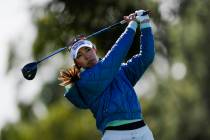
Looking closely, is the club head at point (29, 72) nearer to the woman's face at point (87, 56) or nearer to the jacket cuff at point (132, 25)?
the woman's face at point (87, 56)

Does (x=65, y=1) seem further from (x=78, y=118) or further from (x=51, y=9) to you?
(x=78, y=118)

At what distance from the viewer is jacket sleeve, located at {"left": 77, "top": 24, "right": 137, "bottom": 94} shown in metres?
9.89

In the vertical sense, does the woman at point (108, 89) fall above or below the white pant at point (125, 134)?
above

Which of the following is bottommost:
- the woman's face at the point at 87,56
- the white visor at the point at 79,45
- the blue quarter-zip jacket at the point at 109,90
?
the blue quarter-zip jacket at the point at 109,90

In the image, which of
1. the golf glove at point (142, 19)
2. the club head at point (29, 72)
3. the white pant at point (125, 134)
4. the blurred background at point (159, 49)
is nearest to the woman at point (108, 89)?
the white pant at point (125, 134)

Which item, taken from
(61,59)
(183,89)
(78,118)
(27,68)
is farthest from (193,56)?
(27,68)

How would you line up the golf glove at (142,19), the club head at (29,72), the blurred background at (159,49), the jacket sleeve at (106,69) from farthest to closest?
the blurred background at (159,49)
the club head at (29,72)
the golf glove at (142,19)
the jacket sleeve at (106,69)

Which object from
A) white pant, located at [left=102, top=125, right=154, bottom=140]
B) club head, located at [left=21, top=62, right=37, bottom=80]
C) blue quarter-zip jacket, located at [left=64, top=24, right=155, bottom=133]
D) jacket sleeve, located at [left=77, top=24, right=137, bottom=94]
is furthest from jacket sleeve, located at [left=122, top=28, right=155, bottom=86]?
club head, located at [left=21, top=62, right=37, bottom=80]

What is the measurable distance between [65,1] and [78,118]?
12190 millimetres

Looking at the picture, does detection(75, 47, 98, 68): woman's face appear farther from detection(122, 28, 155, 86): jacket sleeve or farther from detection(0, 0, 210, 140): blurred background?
detection(0, 0, 210, 140): blurred background

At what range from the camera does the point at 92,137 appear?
28.7 m

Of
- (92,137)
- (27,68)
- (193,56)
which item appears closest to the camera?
(27,68)

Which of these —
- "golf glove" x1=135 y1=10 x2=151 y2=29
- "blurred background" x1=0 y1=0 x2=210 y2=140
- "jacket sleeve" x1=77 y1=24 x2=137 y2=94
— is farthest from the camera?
"blurred background" x1=0 y1=0 x2=210 y2=140

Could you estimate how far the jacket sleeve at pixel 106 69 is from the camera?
9891 mm
